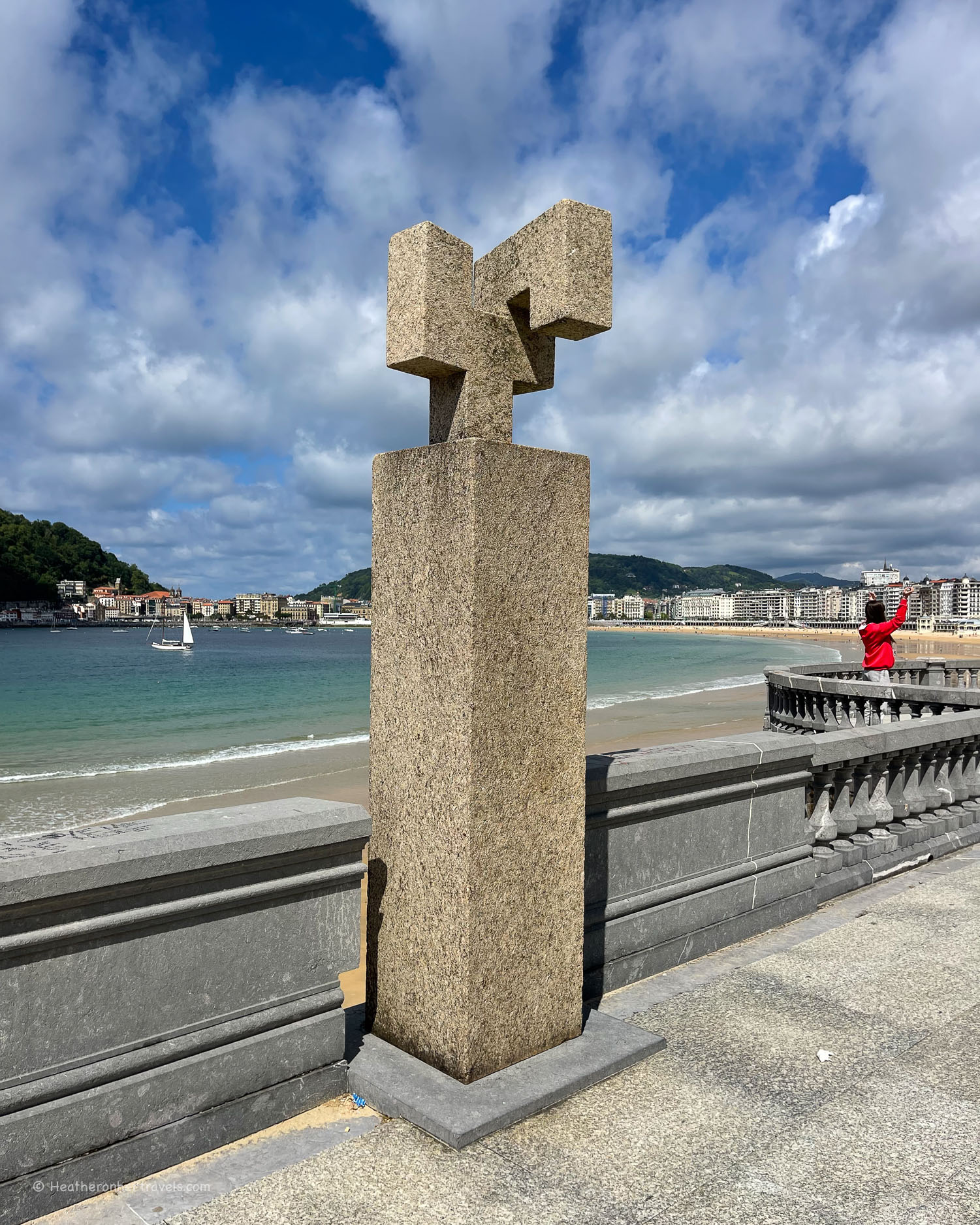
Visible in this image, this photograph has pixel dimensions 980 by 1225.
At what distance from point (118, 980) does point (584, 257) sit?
2554mm

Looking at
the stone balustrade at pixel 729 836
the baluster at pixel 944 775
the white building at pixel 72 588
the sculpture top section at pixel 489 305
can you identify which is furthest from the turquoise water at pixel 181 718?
the white building at pixel 72 588

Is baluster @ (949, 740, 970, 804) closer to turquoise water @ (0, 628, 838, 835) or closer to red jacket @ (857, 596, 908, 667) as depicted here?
red jacket @ (857, 596, 908, 667)

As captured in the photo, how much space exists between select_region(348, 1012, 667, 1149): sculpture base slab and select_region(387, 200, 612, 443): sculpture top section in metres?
2.07

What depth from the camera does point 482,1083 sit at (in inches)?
104

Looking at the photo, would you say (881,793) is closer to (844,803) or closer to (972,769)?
(844,803)

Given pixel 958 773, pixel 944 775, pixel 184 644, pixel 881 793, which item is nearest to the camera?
pixel 881 793

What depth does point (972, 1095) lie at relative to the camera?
264 cm

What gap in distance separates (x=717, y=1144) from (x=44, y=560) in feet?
549

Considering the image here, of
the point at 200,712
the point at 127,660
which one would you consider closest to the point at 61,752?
the point at 200,712

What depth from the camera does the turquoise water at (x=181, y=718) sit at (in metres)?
16.3

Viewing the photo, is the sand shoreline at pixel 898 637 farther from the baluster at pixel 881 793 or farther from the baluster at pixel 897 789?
the baluster at pixel 881 793

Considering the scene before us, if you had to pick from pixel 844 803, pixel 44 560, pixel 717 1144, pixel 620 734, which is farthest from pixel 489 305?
pixel 44 560

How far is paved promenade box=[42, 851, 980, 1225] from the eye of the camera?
2.11m

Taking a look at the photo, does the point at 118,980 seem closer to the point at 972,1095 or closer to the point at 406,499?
the point at 406,499
